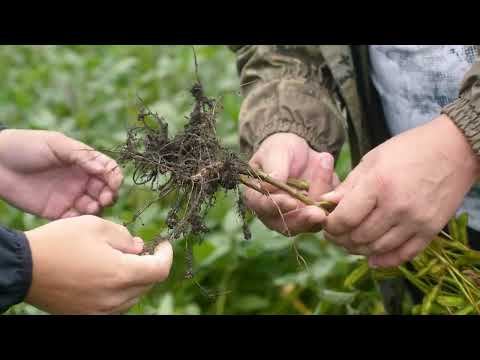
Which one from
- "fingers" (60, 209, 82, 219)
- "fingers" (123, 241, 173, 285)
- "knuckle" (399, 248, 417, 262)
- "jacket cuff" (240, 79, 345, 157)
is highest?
"jacket cuff" (240, 79, 345, 157)

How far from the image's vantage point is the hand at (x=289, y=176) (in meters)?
1.67

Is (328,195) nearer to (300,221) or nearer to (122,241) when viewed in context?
(300,221)

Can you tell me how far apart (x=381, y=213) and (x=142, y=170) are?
60 cm

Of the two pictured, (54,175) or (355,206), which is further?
(54,175)

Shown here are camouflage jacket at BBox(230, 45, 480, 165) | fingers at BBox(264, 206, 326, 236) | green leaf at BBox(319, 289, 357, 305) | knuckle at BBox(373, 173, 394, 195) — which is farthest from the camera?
green leaf at BBox(319, 289, 357, 305)

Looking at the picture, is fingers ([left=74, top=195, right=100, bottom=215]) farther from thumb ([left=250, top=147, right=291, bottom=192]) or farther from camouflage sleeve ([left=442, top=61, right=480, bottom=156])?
camouflage sleeve ([left=442, top=61, right=480, bottom=156])

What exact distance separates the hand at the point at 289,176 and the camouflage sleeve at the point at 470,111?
38 cm

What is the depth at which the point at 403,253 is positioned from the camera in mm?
1603

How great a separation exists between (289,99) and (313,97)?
0.26ft

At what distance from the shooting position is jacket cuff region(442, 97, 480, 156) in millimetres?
1469

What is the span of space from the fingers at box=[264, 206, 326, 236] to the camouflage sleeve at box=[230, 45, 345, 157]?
0.30 meters

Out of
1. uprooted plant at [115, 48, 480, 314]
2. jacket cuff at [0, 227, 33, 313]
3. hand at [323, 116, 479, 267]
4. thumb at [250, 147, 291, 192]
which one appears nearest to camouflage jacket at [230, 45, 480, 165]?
thumb at [250, 147, 291, 192]

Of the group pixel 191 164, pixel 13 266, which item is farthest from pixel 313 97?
pixel 13 266

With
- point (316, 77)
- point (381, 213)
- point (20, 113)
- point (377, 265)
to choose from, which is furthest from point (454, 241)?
point (20, 113)
